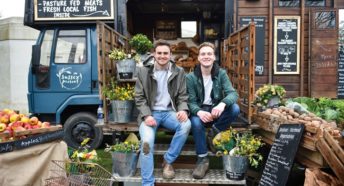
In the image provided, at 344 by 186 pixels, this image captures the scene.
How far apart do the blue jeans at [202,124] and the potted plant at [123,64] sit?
A: 1.38 m

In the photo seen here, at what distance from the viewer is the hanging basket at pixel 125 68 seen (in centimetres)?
507

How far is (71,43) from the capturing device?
6.81 metres

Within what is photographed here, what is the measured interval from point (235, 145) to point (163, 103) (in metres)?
0.92

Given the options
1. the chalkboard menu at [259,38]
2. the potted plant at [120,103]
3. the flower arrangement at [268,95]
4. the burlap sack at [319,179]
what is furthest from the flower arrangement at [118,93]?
the chalkboard menu at [259,38]

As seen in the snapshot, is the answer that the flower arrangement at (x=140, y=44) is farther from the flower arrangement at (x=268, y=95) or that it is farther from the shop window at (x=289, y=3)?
the shop window at (x=289, y=3)

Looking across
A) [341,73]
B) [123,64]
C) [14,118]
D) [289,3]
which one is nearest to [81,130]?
[123,64]

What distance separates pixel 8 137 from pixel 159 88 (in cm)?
167

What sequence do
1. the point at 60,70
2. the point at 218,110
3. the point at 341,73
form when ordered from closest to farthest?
the point at 218,110 < the point at 341,73 < the point at 60,70

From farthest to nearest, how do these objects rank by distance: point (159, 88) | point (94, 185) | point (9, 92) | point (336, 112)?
point (9, 92) < point (336, 112) < point (159, 88) < point (94, 185)

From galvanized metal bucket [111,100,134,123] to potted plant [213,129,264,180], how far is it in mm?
1148

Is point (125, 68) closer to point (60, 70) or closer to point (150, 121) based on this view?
point (150, 121)

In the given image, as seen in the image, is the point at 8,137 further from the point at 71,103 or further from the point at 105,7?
the point at 105,7

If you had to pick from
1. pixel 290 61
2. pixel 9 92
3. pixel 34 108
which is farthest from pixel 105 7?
pixel 9 92

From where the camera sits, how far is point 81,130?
669 cm
